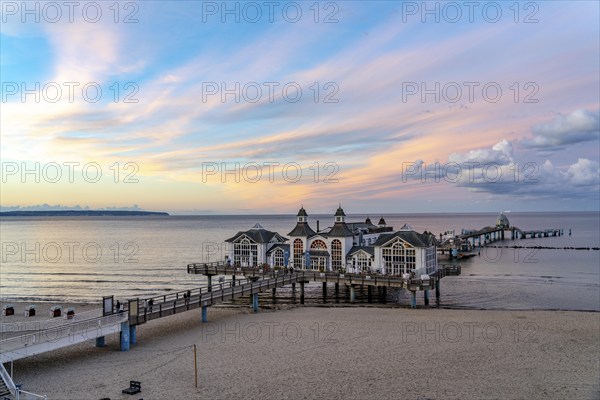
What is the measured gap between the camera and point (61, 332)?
79.3 feet

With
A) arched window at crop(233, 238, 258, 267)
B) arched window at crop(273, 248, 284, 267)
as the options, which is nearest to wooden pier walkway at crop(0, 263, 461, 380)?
arched window at crop(233, 238, 258, 267)

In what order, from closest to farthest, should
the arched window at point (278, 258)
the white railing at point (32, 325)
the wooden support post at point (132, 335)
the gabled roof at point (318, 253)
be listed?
the white railing at point (32, 325), the wooden support post at point (132, 335), the gabled roof at point (318, 253), the arched window at point (278, 258)

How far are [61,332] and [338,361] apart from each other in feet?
45.1

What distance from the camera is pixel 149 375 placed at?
2297 centimetres

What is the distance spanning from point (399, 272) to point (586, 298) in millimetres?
18169

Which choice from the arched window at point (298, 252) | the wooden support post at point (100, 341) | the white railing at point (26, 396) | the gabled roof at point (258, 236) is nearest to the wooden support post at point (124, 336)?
the wooden support post at point (100, 341)

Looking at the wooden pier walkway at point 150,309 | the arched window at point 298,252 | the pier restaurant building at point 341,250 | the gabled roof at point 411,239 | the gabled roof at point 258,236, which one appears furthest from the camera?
the gabled roof at point 258,236

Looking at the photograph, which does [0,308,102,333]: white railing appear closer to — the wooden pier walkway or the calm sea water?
the wooden pier walkway

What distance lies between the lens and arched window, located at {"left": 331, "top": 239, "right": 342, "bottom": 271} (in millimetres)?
49312

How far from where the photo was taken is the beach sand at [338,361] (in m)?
21.4

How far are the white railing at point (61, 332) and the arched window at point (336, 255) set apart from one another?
2531 centimetres

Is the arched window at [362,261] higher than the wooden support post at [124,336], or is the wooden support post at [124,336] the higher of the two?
the arched window at [362,261]

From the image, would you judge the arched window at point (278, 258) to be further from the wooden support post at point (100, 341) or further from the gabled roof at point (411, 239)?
the wooden support post at point (100, 341)

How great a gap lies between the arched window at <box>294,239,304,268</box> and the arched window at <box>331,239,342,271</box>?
3.40 metres
